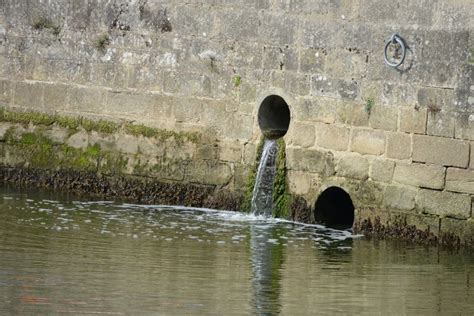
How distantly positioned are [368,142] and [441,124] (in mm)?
774

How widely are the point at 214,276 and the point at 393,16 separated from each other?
3563mm

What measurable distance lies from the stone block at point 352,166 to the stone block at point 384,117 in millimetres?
343

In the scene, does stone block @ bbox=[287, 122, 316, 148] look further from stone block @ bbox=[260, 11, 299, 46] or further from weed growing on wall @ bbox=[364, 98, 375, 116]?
stone block @ bbox=[260, 11, 299, 46]

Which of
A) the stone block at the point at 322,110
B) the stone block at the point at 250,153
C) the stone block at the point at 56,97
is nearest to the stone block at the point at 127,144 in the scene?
the stone block at the point at 56,97

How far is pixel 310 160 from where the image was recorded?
46.5ft

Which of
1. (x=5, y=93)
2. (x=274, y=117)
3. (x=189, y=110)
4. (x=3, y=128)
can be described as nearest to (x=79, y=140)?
(x=3, y=128)

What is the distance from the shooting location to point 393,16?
13625 mm

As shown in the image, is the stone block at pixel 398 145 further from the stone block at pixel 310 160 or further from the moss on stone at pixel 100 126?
the moss on stone at pixel 100 126

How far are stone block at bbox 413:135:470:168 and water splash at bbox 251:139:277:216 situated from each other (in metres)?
1.60

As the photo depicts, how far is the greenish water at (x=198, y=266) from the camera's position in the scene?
10188mm

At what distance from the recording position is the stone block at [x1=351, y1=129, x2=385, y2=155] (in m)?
13.7

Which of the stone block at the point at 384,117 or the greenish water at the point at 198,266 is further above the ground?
the stone block at the point at 384,117

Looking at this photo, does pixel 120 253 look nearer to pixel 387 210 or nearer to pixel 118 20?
pixel 387 210

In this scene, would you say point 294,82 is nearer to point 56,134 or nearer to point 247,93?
point 247,93
